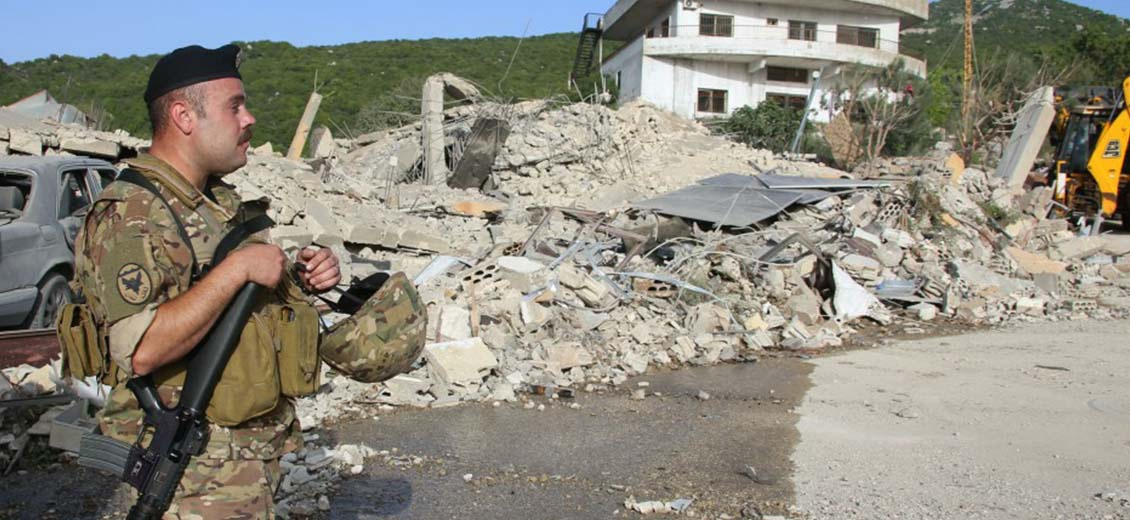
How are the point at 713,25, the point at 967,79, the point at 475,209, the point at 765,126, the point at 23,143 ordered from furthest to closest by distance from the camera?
1. the point at 967,79
2. the point at 713,25
3. the point at 765,126
4. the point at 475,209
5. the point at 23,143

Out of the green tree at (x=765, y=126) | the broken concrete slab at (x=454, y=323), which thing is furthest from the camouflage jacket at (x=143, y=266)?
the green tree at (x=765, y=126)

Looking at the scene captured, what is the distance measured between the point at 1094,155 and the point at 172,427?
15.5m

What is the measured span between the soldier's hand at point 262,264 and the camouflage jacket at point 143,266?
155 millimetres

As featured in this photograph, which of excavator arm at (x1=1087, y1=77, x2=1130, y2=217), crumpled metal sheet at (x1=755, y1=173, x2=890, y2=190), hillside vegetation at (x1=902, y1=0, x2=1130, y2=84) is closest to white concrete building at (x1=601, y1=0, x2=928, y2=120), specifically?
hillside vegetation at (x1=902, y1=0, x2=1130, y2=84)

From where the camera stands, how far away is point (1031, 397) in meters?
5.89

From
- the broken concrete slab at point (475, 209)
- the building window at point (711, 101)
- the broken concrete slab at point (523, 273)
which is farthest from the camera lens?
the building window at point (711, 101)

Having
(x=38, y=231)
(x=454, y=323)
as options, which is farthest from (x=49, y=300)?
(x=454, y=323)

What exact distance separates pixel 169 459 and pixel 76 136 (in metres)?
10.7

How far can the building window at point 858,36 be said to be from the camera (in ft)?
114

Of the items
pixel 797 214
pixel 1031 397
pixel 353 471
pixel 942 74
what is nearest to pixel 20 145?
pixel 353 471

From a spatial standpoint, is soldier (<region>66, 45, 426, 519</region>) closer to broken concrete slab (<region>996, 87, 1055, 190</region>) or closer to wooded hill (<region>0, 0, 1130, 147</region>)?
broken concrete slab (<region>996, 87, 1055, 190</region>)

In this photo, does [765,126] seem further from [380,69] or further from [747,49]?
[380,69]

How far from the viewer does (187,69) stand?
191cm

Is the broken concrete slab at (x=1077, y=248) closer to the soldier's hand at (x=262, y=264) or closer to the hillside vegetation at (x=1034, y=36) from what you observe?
the soldier's hand at (x=262, y=264)
